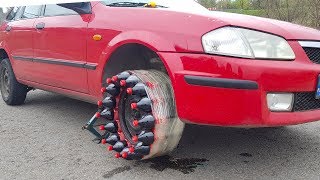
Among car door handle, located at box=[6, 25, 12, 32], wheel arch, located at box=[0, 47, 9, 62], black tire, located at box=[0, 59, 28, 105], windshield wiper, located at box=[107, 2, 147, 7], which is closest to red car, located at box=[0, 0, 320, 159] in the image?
windshield wiper, located at box=[107, 2, 147, 7]

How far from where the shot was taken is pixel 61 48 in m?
3.85

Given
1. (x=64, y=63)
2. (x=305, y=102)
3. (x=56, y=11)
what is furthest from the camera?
(x=56, y=11)

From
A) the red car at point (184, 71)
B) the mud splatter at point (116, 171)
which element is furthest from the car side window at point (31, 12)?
the mud splatter at point (116, 171)

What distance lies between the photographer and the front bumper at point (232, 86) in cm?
253

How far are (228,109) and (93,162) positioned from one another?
4.16 feet

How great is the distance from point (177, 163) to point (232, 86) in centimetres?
90

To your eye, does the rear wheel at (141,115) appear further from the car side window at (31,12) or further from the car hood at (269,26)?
the car side window at (31,12)

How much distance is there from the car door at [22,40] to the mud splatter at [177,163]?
2.16 m

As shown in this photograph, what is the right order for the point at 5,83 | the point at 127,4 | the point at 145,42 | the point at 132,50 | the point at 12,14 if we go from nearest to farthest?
1. the point at 145,42
2. the point at 132,50
3. the point at 127,4
4. the point at 12,14
5. the point at 5,83

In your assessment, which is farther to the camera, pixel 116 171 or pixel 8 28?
pixel 8 28

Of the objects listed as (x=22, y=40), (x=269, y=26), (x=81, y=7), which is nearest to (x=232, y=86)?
(x=269, y=26)

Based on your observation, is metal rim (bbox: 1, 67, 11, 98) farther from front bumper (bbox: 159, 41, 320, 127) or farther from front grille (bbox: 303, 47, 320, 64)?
front grille (bbox: 303, 47, 320, 64)

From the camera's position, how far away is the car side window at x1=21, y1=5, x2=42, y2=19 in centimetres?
455

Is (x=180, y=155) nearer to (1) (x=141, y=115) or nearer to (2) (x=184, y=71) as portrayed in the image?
(1) (x=141, y=115)
